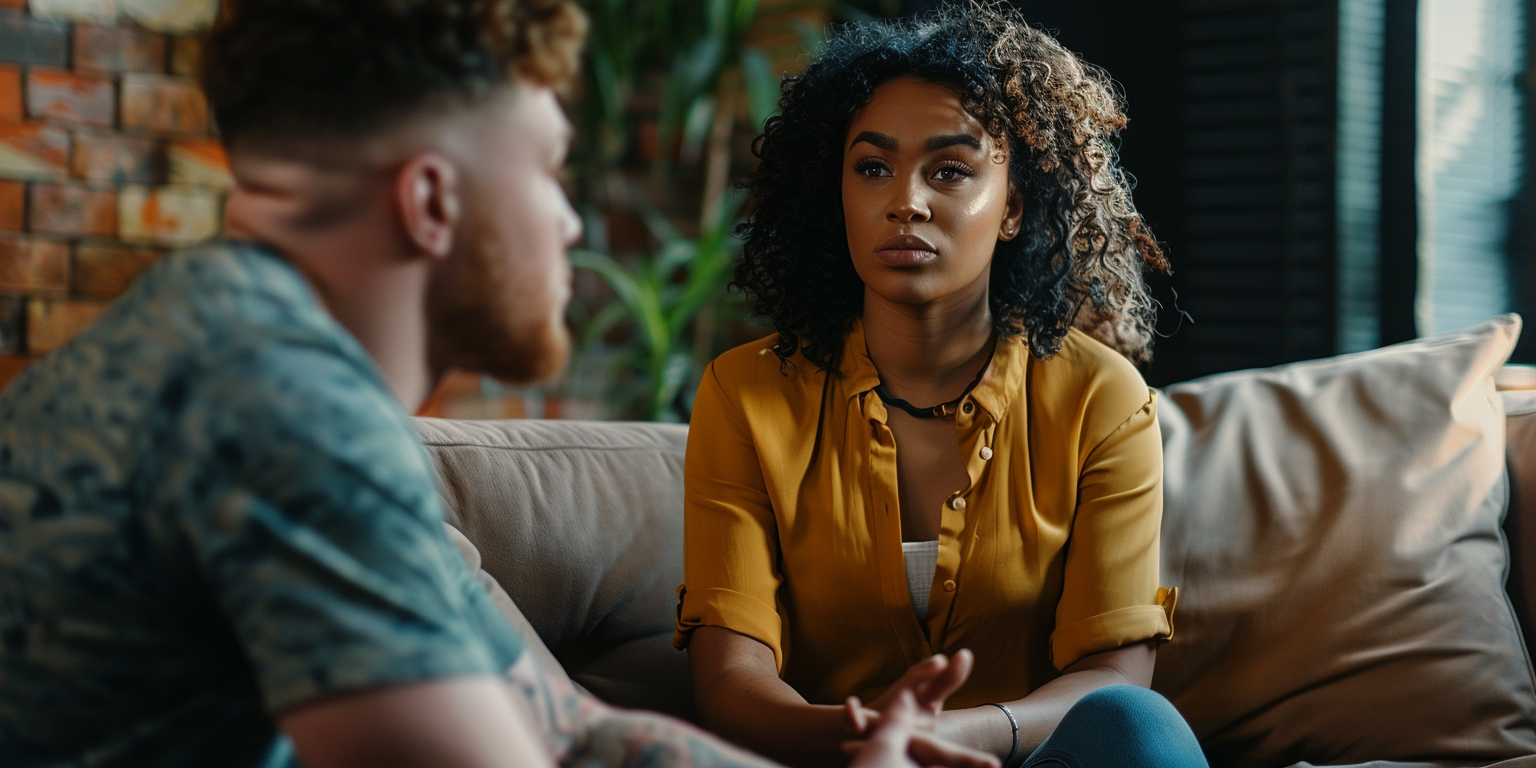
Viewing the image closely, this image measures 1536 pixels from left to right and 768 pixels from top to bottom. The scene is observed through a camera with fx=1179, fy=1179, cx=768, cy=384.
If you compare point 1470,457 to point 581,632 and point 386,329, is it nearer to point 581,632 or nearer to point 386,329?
point 581,632

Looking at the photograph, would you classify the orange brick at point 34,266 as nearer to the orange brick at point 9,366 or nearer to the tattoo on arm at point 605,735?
the orange brick at point 9,366

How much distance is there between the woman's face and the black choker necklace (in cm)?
10

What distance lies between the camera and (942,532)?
126 centimetres

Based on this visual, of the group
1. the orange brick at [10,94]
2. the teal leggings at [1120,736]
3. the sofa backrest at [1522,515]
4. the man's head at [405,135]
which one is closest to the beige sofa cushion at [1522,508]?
the sofa backrest at [1522,515]

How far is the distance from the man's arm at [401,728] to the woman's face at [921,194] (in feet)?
2.75

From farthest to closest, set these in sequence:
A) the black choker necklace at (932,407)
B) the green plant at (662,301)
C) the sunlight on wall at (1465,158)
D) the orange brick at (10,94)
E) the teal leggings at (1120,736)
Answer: the green plant at (662,301)
the sunlight on wall at (1465,158)
the orange brick at (10,94)
the black choker necklace at (932,407)
the teal leggings at (1120,736)

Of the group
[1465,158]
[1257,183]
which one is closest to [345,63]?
[1257,183]

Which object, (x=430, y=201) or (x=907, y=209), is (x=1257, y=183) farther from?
(x=430, y=201)

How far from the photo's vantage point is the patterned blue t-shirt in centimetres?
47

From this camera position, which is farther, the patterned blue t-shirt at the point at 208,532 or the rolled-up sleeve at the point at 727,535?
the rolled-up sleeve at the point at 727,535

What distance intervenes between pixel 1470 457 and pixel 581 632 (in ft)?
3.57

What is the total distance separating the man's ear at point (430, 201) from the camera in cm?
56

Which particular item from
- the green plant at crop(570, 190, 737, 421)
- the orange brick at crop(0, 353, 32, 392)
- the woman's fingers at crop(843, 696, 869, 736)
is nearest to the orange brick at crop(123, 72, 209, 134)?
the orange brick at crop(0, 353, 32, 392)

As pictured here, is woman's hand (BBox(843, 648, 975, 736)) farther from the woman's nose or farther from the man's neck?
the woman's nose
